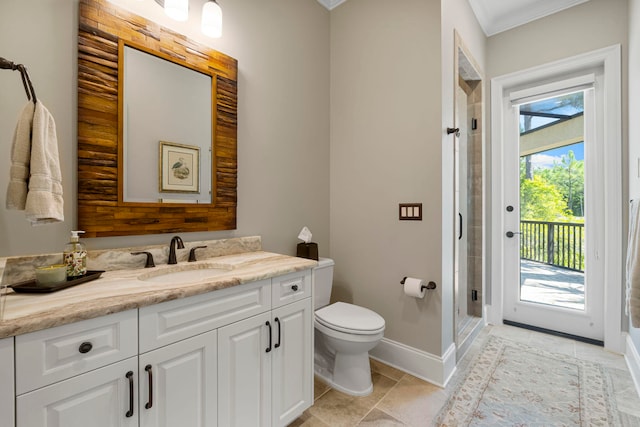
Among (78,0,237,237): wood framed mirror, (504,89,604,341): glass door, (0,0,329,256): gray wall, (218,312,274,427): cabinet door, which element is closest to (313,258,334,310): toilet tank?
(0,0,329,256): gray wall

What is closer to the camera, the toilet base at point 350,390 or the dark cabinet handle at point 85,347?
the dark cabinet handle at point 85,347

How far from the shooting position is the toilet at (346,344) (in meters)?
1.75

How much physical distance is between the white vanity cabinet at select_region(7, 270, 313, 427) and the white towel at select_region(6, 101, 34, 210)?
0.47 meters

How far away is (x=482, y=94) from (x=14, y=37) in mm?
3286

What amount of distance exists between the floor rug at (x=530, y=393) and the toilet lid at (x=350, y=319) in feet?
1.94

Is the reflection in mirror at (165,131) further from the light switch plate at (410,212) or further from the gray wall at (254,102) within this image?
the light switch plate at (410,212)

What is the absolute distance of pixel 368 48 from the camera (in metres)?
2.29

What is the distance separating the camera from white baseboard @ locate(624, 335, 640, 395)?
6.15 feet

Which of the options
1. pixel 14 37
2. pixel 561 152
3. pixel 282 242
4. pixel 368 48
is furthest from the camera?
pixel 561 152

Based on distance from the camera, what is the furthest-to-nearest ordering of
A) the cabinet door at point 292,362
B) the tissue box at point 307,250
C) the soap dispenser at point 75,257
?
1. the tissue box at point 307,250
2. the cabinet door at point 292,362
3. the soap dispenser at point 75,257

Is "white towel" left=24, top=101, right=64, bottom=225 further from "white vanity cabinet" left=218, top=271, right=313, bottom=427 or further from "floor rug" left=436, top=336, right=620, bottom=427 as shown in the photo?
"floor rug" left=436, top=336, right=620, bottom=427

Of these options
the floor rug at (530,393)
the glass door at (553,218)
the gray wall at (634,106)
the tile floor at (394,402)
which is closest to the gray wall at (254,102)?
the tile floor at (394,402)

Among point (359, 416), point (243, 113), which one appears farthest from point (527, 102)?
point (359, 416)

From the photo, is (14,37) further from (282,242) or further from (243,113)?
(282,242)
